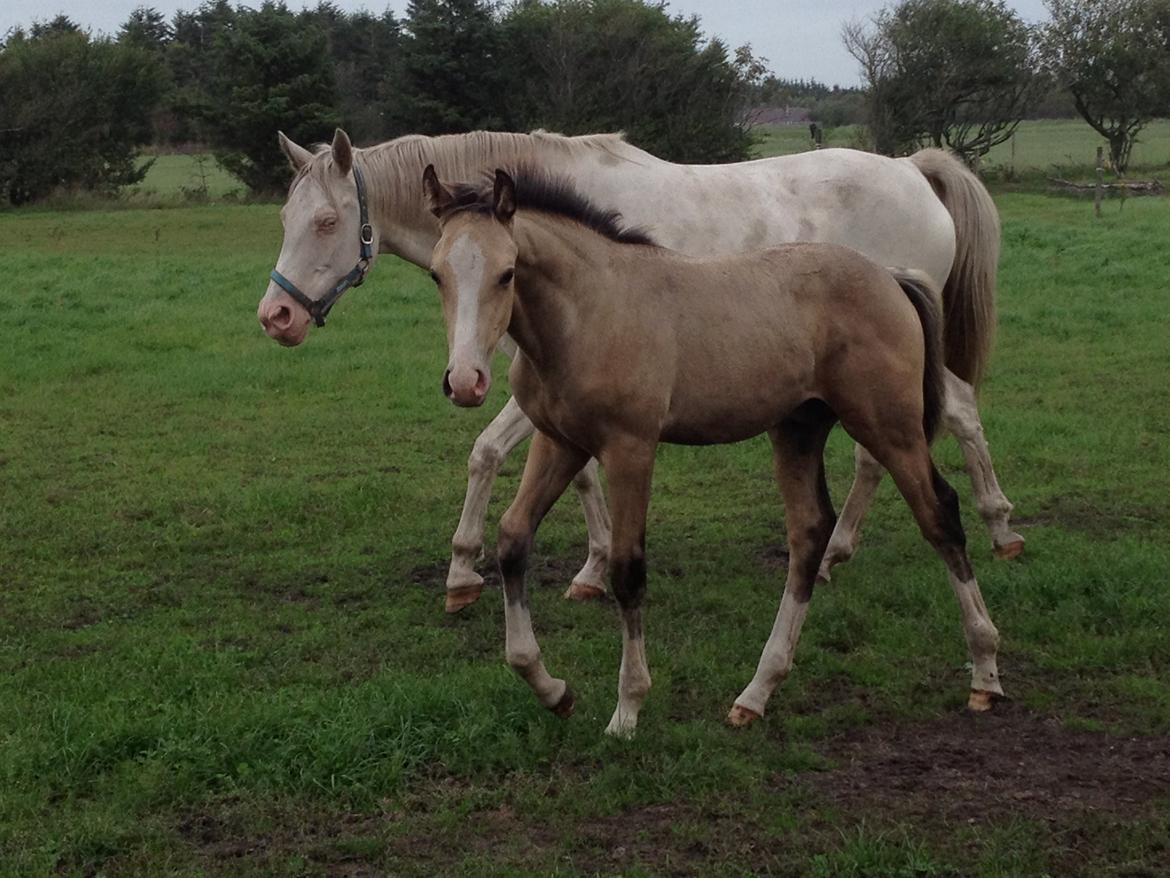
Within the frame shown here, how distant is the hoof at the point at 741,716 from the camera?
13.9 feet

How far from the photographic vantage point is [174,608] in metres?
5.65

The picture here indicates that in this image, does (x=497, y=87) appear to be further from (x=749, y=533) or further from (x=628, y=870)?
(x=628, y=870)

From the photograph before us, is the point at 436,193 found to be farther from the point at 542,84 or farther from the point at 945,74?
the point at 945,74

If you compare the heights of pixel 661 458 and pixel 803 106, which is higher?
pixel 803 106

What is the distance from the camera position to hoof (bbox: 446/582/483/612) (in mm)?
5586

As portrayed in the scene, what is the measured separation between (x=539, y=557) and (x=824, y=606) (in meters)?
1.68

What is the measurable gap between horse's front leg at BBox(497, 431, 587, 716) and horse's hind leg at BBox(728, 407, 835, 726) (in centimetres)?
74

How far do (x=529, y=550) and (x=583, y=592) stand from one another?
64.0 inches

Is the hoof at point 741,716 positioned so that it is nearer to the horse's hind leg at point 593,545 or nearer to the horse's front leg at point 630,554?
the horse's front leg at point 630,554

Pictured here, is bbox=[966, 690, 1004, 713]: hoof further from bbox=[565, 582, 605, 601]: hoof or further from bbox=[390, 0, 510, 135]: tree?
bbox=[390, 0, 510, 135]: tree

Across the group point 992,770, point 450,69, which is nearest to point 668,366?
point 992,770

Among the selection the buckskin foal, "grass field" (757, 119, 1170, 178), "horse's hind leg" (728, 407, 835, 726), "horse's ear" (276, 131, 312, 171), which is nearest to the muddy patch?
the buckskin foal

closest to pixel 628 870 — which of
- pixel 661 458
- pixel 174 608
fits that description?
pixel 174 608

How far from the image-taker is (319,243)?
18.0 ft
